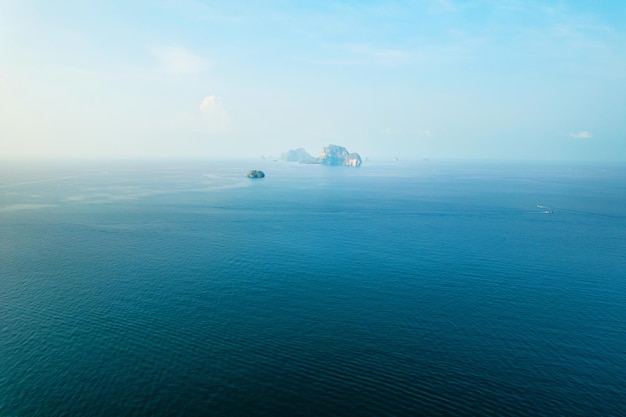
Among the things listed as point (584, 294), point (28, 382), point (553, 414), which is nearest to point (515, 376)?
point (553, 414)

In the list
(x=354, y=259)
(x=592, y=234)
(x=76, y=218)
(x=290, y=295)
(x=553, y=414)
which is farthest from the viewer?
(x=76, y=218)

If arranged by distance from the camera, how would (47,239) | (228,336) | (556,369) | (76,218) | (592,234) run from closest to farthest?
1. (556,369)
2. (228,336)
3. (47,239)
4. (592,234)
5. (76,218)

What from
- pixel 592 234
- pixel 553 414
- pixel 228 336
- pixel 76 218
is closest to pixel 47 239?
pixel 76 218

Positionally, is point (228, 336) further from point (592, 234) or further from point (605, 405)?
point (592, 234)

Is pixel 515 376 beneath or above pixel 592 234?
beneath

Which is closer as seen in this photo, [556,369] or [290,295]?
[556,369]

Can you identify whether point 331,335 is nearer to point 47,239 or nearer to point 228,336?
point 228,336
